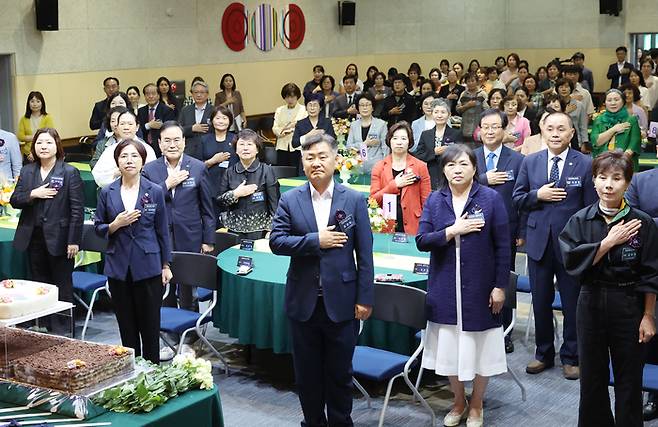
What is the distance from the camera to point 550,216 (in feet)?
21.2

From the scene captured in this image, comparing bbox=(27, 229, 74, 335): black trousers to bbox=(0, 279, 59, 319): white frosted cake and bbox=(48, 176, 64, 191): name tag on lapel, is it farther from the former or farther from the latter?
bbox=(0, 279, 59, 319): white frosted cake

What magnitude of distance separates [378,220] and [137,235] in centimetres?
180

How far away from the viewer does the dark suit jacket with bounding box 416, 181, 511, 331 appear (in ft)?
→ 18.1

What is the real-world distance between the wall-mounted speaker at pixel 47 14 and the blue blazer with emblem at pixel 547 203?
869 centimetres

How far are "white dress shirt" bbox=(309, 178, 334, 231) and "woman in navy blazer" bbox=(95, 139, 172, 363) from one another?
1.41m

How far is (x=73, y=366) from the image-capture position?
427cm

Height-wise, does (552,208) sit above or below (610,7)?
below

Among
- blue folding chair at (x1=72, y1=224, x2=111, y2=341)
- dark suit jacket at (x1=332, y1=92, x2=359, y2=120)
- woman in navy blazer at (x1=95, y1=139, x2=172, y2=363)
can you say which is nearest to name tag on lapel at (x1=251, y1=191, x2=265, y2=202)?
blue folding chair at (x1=72, y1=224, x2=111, y2=341)

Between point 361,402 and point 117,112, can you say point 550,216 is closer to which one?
point 361,402

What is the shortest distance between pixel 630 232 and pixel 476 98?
371 inches

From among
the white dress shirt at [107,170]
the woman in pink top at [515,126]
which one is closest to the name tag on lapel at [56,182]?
the white dress shirt at [107,170]

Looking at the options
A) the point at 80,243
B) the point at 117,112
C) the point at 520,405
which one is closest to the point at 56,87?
the point at 117,112

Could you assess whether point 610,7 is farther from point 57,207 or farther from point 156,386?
point 156,386

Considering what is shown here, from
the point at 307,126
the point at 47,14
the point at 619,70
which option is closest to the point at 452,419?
the point at 307,126
